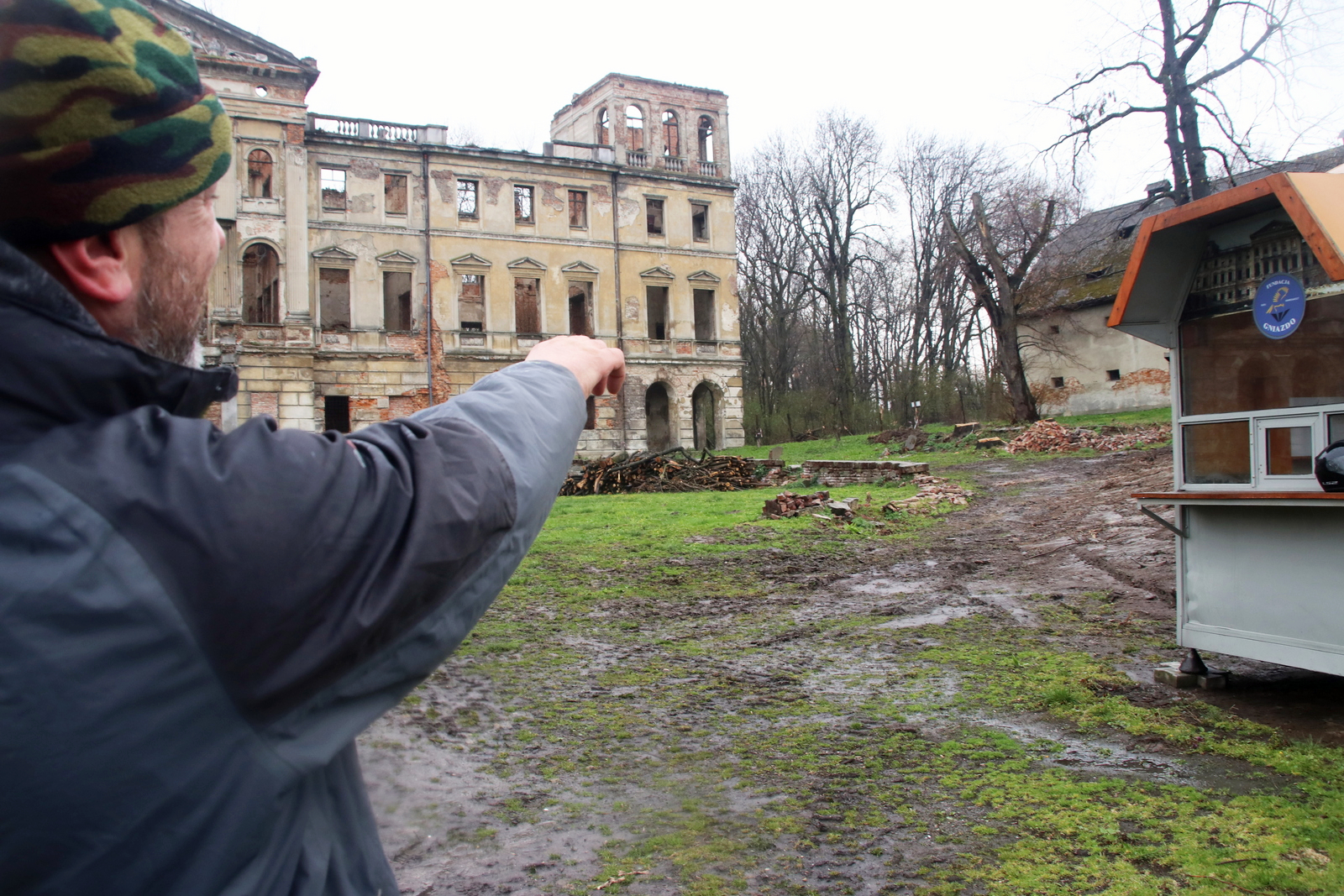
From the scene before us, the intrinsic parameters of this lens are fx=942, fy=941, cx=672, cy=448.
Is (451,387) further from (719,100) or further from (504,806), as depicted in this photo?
(504,806)

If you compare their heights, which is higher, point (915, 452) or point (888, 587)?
point (915, 452)

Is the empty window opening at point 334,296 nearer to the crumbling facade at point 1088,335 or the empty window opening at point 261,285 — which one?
the empty window opening at point 261,285

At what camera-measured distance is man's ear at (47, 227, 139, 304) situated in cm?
91

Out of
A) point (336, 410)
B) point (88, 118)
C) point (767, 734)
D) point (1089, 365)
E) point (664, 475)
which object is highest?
point (1089, 365)

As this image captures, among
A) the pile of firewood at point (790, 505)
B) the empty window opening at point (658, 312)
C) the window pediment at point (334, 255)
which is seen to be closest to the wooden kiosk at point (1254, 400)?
the pile of firewood at point (790, 505)

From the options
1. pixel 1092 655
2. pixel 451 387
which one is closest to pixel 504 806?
pixel 1092 655

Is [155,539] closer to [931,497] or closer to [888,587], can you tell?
[888,587]

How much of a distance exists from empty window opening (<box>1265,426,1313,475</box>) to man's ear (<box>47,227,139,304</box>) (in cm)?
573

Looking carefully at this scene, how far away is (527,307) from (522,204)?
3.97 meters

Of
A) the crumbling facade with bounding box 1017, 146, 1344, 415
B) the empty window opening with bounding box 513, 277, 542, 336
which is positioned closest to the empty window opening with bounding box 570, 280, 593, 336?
the empty window opening with bounding box 513, 277, 542, 336

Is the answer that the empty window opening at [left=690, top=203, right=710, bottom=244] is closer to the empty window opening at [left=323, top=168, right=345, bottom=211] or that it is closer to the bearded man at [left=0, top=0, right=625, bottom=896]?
the empty window opening at [left=323, top=168, right=345, bottom=211]

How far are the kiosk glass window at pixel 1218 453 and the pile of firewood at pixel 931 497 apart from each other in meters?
9.08

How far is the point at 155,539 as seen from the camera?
0.82 meters

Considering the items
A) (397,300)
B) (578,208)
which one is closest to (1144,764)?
(397,300)
